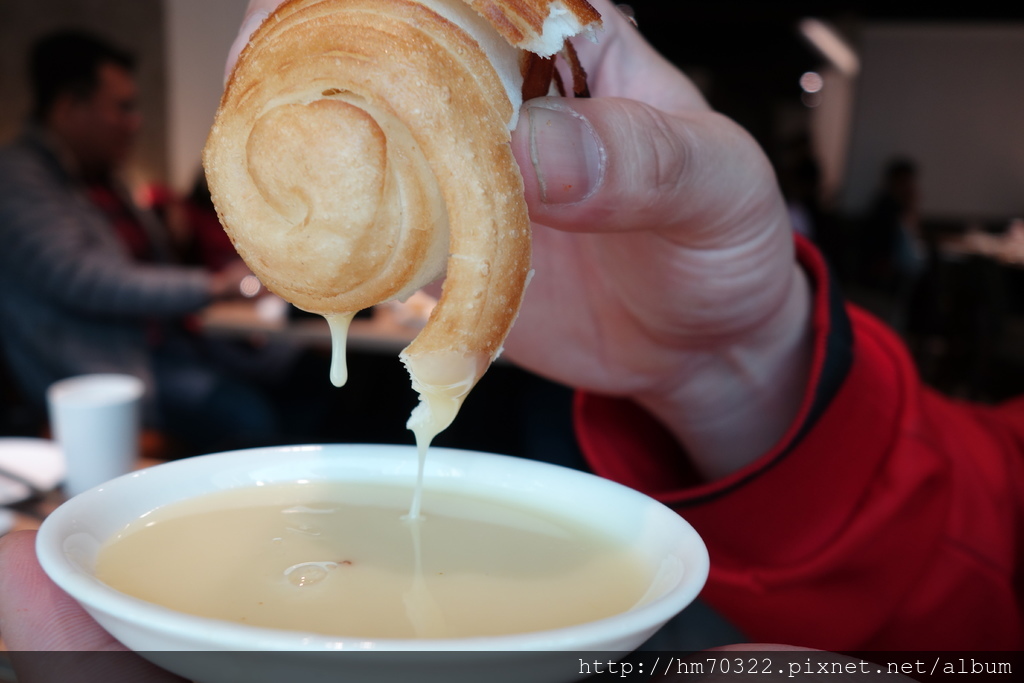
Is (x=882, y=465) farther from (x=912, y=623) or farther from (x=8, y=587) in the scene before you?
(x=8, y=587)

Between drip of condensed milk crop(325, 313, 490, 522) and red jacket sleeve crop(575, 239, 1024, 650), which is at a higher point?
drip of condensed milk crop(325, 313, 490, 522)

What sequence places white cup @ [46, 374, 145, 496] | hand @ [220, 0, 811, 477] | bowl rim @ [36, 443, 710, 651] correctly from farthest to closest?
white cup @ [46, 374, 145, 496]
hand @ [220, 0, 811, 477]
bowl rim @ [36, 443, 710, 651]

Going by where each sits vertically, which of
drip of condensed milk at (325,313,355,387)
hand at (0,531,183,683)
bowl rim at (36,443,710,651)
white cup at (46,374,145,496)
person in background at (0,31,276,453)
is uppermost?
drip of condensed milk at (325,313,355,387)

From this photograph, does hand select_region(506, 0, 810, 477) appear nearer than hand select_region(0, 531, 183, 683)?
No

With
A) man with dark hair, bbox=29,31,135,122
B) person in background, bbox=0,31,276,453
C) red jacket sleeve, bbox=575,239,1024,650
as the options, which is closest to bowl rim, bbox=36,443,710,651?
red jacket sleeve, bbox=575,239,1024,650

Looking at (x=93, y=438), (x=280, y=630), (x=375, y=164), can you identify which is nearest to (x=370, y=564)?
(x=280, y=630)

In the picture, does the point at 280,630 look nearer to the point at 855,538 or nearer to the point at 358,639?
the point at 358,639

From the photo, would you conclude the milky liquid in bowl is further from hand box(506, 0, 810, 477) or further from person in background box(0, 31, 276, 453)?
person in background box(0, 31, 276, 453)

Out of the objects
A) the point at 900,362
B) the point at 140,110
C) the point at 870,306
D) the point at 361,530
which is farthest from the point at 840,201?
the point at 361,530
